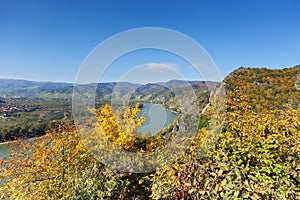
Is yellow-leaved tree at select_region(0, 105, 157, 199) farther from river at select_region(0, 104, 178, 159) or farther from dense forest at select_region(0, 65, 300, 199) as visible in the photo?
river at select_region(0, 104, 178, 159)

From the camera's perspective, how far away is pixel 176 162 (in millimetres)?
2699

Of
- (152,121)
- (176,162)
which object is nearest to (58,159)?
(152,121)

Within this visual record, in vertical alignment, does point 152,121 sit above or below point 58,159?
above

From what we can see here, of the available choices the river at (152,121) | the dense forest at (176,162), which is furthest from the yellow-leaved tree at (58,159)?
the river at (152,121)

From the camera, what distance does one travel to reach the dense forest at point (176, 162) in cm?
178

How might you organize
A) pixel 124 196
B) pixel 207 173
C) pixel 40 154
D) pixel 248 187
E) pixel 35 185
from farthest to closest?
1. pixel 40 154
2. pixel 35 185
3. pixel 124 196
4. pixel 207 173
5. pixel 248 187

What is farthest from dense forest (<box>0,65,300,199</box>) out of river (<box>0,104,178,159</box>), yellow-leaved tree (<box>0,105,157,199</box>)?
river (<box>0,104,178,159</box>)

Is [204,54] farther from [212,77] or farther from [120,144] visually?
[120,144]

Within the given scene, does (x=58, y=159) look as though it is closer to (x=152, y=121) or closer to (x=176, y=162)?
(x=152, y=121)

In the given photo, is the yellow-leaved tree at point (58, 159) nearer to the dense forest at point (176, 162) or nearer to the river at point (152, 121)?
the dense forest at point (176, 162)

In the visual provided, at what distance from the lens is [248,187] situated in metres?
1.46

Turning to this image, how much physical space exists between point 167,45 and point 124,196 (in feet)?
10.6

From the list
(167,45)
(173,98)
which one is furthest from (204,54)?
(173,98)

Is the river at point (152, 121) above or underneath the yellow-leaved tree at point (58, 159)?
above
